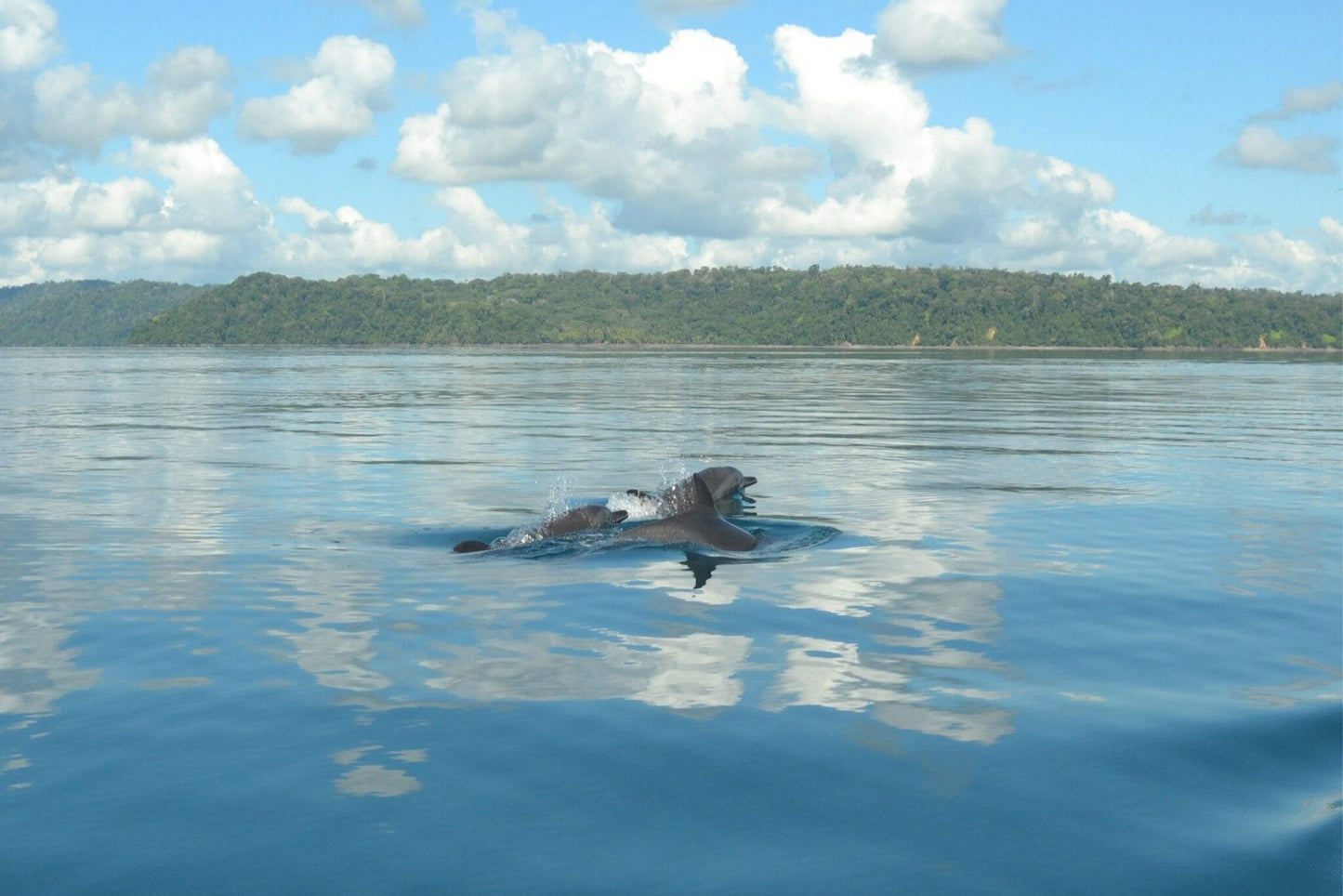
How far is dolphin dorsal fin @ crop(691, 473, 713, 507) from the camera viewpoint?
59.6ft

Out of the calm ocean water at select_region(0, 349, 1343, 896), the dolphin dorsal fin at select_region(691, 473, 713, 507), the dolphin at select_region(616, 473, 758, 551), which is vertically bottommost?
the calm ocean water at select_region(0, 349, 1343, 896)

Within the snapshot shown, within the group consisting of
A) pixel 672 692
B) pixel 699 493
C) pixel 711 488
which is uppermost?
pixel 699 493

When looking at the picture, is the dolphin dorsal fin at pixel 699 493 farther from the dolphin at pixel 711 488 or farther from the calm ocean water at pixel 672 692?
the calm ocean water at pixel 672 692

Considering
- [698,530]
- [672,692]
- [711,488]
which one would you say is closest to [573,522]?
[698,530]

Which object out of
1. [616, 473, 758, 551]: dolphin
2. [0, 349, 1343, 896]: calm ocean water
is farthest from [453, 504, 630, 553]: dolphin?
[0, 349, 1343, 896]: calm ocean water

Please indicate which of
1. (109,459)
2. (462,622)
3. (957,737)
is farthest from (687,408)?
(957,737)

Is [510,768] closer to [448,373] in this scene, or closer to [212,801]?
[212,801]

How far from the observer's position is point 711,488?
21.9m

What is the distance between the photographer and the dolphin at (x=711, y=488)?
66.9ft

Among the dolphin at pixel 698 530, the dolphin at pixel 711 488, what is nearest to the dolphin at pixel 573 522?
the dolphin at pixel 698 530

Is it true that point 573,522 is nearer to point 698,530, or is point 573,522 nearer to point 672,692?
point 698,530

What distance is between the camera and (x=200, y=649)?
39.1 feet

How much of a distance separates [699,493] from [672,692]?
791 cm

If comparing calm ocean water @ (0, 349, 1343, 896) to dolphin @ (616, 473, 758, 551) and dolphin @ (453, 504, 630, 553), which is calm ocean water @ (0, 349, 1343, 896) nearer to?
dolphin @ (616, 473, 758, 551)
